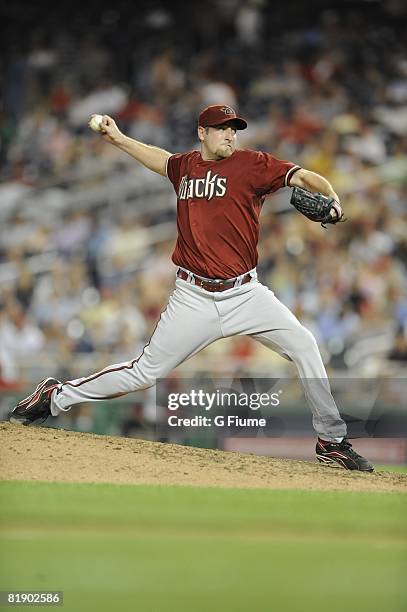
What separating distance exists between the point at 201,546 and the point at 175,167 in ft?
7.27

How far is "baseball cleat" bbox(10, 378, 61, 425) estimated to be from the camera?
529 centimetres

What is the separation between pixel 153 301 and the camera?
32.4ft

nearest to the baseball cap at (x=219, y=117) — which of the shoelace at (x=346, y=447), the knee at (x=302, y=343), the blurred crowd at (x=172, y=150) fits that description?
the knee at (x=302, y=343)

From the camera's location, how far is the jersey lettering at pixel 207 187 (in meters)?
4.96

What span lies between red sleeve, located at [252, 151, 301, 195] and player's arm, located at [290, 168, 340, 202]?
0.11ft

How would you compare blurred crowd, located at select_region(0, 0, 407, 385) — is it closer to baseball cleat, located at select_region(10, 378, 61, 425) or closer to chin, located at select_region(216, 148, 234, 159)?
baseball cleat, located at select_region(10, 378, 61, 425)

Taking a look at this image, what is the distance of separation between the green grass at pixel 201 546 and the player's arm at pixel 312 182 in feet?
4.64

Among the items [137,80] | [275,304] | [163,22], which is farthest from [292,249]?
[275,304]

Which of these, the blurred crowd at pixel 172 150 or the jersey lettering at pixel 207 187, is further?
the blurred crowd at pixel 172 150

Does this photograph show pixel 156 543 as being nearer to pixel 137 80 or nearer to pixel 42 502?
pixel 42 502

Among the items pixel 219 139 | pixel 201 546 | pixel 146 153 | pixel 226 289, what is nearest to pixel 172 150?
pixel 146 153

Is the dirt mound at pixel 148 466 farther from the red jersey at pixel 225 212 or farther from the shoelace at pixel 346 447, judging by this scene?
the red jersey at pixel 225 212

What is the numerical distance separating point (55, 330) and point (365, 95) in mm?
5105

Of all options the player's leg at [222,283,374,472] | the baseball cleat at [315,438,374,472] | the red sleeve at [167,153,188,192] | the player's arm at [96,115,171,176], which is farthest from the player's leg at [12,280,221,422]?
the baseball cleat at [315,438,374,472]
